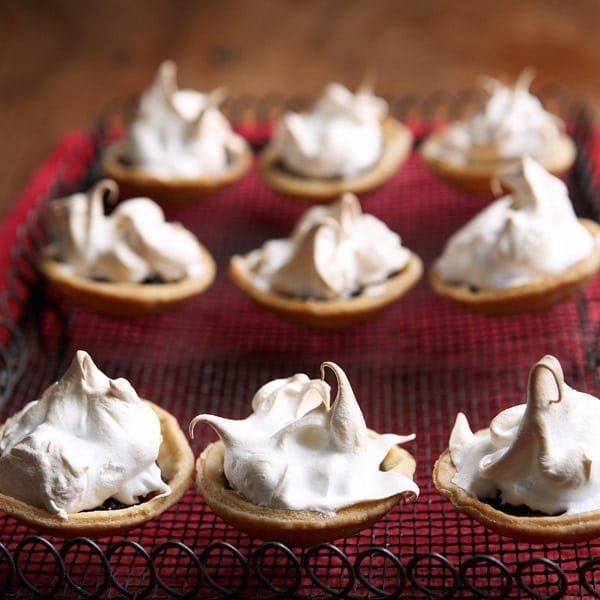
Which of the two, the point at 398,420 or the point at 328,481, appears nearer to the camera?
the point at 328,481

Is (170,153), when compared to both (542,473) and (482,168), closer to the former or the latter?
(482,168)

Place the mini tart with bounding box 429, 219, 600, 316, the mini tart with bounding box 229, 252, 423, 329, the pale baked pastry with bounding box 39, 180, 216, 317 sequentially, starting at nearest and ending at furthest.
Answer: the mini tart with bounding box 429, 219, 600, 316 → the mini tart with bounding box 229, 252, 423, 329 → the pale baked pastry with bounding box 39, 180, 216, 317

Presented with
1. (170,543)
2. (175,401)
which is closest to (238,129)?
(175,401)

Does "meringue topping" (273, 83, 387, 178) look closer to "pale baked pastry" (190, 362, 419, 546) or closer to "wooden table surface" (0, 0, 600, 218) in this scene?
"pale baked pastry" (190, 362, 419, 546)

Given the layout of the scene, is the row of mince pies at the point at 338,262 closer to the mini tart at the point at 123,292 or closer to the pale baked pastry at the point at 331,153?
the mini tart at the point at 123,292

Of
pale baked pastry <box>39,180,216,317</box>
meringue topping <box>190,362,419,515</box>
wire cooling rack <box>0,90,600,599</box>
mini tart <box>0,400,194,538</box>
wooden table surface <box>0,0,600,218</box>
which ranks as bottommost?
wooden table surface <box>0,0,600,218</box>

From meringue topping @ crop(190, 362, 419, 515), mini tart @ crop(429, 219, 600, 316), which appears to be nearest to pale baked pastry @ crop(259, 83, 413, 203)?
mini tart @ crop(429, 219, 600, 316)

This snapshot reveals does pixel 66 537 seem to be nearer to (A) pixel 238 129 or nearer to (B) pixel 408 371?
(B) pixel 408 371
